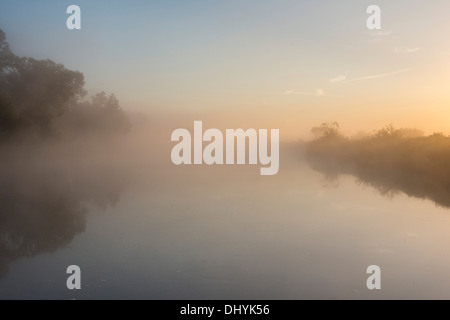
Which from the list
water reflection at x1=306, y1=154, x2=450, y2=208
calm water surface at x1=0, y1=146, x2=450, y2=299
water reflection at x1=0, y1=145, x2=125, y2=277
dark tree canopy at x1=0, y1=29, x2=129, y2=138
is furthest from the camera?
dark tree canopy at x1=0, y1=29, x2=129, y2=138

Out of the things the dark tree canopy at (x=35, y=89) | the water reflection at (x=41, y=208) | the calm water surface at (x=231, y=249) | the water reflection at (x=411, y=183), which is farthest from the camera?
the dark tree canopy at (x=35, y=89)

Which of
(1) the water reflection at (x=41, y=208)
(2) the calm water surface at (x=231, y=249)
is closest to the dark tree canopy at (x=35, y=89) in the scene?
(1) the water reflection at (x=41, y=208)

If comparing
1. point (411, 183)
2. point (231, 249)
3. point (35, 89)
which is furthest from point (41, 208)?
point (35, 89)

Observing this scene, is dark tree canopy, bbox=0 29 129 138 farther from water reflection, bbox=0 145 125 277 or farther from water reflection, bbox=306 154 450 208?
water reflection, bbox=306 154 450 208

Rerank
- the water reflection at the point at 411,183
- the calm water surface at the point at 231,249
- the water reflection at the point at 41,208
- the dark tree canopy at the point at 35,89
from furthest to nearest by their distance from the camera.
A: the dark tree canopy at the point at 35,89
the water reflection at the point at 411,183
the water reflection at the point at 41,208
the calm water surface at the point at 231,249

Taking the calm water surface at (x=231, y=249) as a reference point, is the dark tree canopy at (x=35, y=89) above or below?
above

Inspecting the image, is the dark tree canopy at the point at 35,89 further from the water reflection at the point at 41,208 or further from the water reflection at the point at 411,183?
the water reflection at the point at 411,183

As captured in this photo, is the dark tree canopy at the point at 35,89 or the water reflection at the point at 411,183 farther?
the dark tree canopy at the point at 35,89

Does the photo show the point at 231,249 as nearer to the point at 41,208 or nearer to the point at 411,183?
the point at 41,208

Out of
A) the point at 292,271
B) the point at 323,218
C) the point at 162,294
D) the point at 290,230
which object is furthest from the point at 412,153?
the point at 162,294

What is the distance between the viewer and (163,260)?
478 inches

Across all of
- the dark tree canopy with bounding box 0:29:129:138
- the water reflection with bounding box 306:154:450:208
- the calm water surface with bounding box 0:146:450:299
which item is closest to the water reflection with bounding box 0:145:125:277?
the calm water surface with bounding box 0:146:450:299
